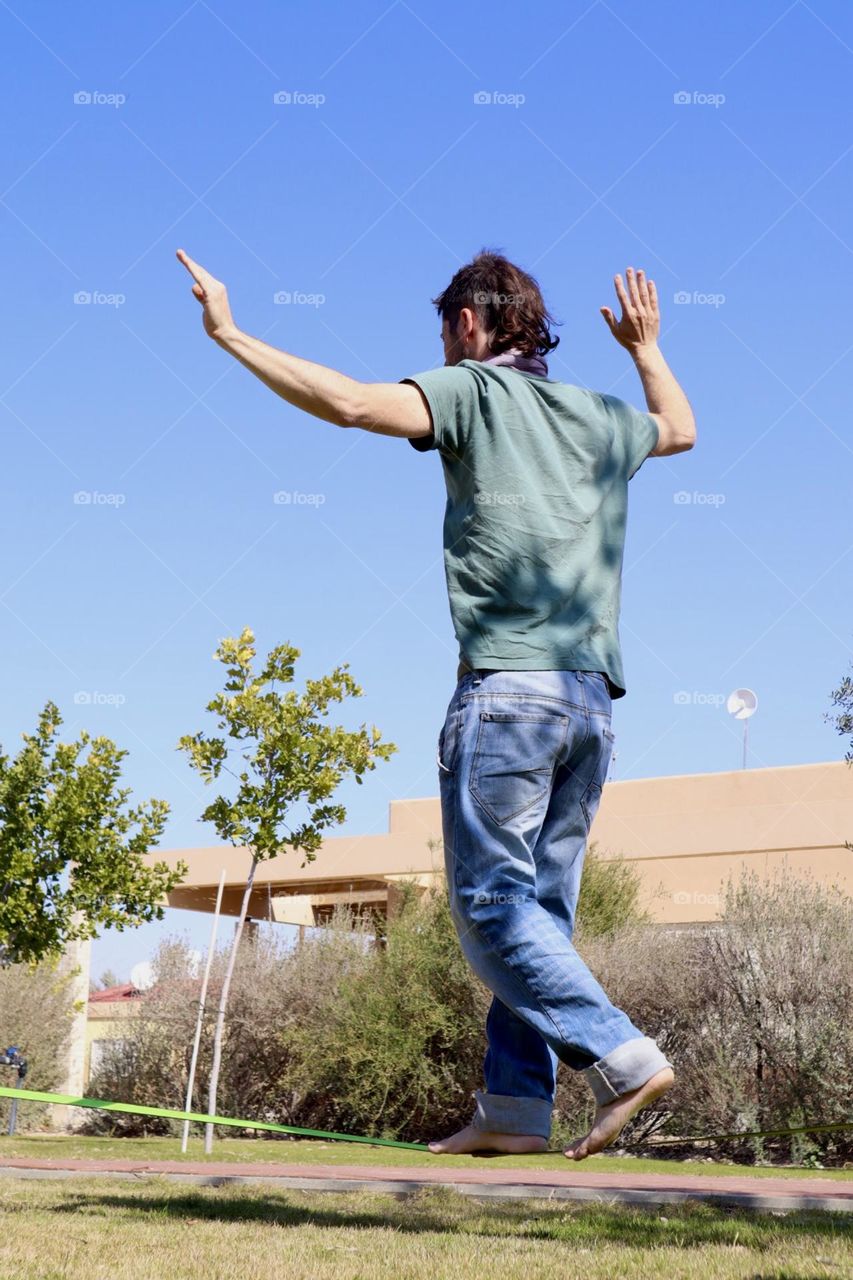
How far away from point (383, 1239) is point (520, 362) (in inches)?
113

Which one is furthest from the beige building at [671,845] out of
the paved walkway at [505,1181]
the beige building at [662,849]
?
the paved walkway at [505,1181]

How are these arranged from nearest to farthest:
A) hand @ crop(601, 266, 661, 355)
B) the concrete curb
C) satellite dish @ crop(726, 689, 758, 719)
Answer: hand @ crop(601, 266, 661, 355)
the concrete curb
satellite dish @ crop(726, 689, 758, 719)

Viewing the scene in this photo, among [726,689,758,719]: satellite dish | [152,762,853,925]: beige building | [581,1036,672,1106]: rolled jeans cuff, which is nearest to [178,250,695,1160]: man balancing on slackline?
[581,1036,672,1106]: rolled jeans cuff

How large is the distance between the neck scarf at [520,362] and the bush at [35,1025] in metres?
21.0

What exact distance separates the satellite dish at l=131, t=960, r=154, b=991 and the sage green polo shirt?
2073cm

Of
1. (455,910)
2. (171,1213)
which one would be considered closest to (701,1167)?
(171,1213)

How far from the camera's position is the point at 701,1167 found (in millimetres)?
14078

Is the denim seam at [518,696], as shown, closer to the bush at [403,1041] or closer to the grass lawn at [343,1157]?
the grass lawn at [343,1157]

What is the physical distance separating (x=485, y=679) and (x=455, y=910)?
1.74ft

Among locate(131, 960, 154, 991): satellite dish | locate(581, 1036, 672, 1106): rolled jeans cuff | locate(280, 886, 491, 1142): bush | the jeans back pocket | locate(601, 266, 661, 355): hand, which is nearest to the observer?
locate(581, 1036, 672, 1106): rolled jeans cuff

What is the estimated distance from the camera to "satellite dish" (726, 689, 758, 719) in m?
32.3

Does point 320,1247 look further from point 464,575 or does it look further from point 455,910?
point 464,575

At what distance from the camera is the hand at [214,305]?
2.90m

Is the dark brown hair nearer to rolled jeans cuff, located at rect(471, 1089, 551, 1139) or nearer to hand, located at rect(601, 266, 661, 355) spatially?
hand, located at rect(601, 266, 661, 355)
